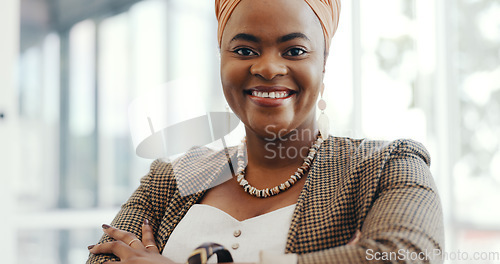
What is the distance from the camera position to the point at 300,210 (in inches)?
40.4

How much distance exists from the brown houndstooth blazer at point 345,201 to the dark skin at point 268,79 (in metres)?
0.06

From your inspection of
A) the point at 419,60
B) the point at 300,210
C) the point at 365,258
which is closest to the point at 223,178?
the point at 300,210

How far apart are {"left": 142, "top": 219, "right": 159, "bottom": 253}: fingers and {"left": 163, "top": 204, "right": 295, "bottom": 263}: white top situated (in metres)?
0.03

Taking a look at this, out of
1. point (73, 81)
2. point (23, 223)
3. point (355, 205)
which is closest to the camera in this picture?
point (355, 205)

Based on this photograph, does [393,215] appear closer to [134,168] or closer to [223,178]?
[223,178]

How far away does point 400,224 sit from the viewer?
833 mm

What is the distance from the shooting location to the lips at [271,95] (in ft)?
3.53

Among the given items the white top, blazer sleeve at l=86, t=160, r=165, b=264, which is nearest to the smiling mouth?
the white top

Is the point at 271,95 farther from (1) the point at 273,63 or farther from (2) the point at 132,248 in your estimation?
(2) the point at 132,248

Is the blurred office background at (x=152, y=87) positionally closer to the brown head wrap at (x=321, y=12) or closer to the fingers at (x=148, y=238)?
the fingers at (x=148, y=238)

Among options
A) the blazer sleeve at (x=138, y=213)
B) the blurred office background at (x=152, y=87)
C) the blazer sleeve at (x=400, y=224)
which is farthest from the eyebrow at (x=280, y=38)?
the blurred office background at (x=152, y=87)

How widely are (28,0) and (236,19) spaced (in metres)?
2.13

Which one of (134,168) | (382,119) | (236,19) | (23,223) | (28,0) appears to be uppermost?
(28,0)

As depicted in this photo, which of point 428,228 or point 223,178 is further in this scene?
point 223,178
